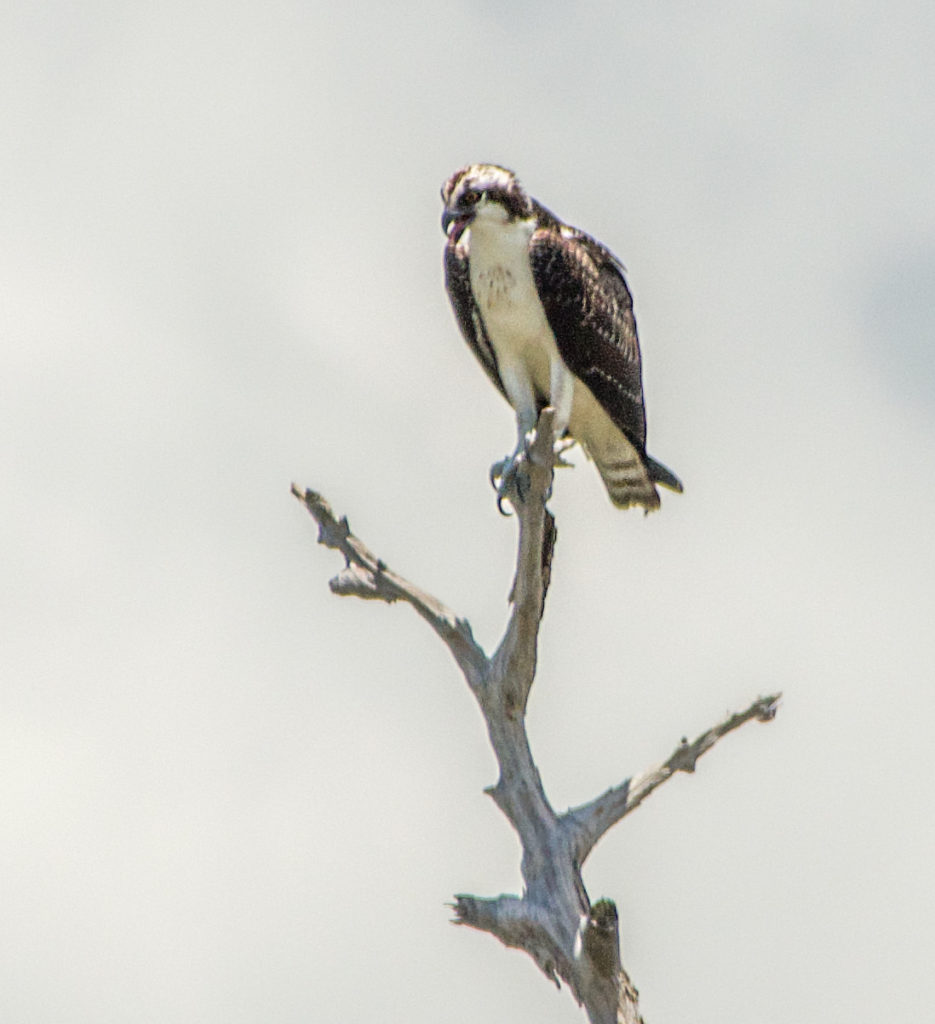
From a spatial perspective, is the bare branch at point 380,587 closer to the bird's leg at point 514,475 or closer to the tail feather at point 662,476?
the bird's leg at point 514,475

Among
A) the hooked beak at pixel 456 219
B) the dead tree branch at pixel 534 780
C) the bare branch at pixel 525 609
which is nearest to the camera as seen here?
the dead tree branch at pixel 534 780

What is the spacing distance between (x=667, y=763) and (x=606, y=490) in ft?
11.3

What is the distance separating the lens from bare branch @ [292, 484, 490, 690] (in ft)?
→ 29.0

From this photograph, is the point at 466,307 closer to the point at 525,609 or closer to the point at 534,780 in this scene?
the point at 525,609

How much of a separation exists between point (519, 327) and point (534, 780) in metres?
3.11

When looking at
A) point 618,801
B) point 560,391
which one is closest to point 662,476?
point 560,391

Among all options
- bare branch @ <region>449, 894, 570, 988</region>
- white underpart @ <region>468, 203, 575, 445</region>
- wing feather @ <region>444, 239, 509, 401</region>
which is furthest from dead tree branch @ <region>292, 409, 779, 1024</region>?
wing feather @ <region>444, 239, 509, 401</region>

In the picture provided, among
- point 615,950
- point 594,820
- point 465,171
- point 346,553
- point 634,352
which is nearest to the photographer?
point 615,950

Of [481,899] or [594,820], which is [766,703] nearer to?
[594,820]

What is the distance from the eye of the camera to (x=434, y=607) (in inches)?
351

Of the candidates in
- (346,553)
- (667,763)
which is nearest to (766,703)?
(667,763)

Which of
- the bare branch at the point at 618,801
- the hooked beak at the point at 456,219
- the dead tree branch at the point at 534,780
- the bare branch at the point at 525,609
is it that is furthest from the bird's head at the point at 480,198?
the bare branch at the point at 618,801

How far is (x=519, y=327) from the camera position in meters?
10.6

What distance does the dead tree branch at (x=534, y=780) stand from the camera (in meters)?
7.91
